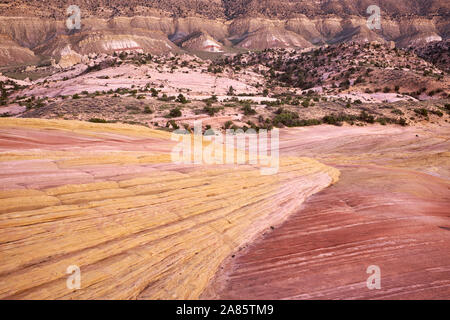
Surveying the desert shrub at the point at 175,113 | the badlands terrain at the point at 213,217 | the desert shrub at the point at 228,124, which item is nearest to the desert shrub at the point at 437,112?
the badlands terrain at the point at 213,217

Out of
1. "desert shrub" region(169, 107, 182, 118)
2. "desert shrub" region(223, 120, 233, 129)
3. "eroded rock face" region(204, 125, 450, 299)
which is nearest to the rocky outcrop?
"desert shrub" region(169, 107, 182, 118)

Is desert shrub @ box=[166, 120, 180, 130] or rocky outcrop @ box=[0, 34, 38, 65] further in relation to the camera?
rocky outcrop @ box=[0, 34, 38, 65]

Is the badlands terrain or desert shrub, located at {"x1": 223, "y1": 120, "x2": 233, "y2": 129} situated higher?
desert shrub, located at {"x1": 223, "y1": 120, "x2": 233, "y2": 129}

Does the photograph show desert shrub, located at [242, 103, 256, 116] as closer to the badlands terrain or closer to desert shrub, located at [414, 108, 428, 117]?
the badlands terrain

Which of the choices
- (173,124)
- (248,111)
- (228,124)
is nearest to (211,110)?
(228,124)

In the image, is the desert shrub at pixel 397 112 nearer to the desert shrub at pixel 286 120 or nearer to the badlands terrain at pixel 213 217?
the desert shrub at pixel 286 120

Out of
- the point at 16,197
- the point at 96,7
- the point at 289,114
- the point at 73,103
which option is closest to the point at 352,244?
the point at 16,197

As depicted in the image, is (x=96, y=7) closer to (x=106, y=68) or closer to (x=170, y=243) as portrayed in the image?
(x=106, y=68)
